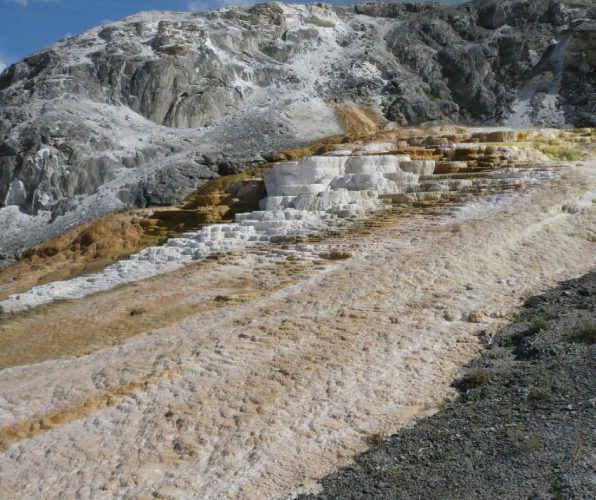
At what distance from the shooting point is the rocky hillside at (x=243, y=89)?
75.1ft

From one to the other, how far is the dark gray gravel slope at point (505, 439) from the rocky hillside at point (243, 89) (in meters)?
17.3

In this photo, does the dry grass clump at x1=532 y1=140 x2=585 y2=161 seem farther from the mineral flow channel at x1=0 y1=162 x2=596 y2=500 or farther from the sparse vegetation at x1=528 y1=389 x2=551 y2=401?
the sparse vegetation at x1=528 y1=389 x2=551 y2=401

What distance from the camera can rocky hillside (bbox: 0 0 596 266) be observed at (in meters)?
22.9

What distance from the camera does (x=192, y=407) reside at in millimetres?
5363

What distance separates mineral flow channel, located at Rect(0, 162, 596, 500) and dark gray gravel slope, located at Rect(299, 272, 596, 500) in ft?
1.00

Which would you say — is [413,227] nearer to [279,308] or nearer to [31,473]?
[279,308]

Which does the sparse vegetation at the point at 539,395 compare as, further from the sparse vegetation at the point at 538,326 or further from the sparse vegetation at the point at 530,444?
the sparse vegetation at the point at 538,326

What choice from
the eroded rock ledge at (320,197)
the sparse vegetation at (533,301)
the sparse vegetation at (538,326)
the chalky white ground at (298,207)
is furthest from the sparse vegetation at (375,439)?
the chalky white ground at (298,207)

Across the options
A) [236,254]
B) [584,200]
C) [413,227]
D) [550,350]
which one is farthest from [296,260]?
[584,200]

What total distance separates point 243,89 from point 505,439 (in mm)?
28973

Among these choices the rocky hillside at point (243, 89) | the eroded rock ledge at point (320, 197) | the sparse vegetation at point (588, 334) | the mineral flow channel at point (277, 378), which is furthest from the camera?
the rocky hillside at point (243, 89)

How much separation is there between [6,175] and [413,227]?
20456mm

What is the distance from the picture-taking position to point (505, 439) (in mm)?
4230

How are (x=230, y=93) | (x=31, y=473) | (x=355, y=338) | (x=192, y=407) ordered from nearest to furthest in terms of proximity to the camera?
1. (x=31, y=473)
2. (x=192, y=407)
3. (x=355, y=338)
4. (x=230, y=93)
